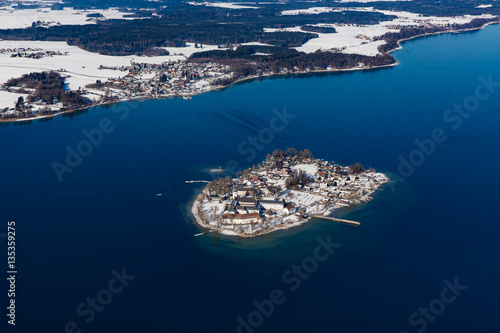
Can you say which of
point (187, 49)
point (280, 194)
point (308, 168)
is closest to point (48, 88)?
point (187, 49)

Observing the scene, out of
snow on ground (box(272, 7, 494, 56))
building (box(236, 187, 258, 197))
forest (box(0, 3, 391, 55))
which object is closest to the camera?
building (box(236, 187, 258, 197))

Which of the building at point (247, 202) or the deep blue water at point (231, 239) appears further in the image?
the building at point (247, 202)

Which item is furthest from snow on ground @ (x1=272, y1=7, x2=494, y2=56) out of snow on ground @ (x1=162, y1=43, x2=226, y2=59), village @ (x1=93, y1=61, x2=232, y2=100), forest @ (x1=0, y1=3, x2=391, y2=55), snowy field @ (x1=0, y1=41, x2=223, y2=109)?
village @ (x1=93, y1=61, x2=232, y2=100)

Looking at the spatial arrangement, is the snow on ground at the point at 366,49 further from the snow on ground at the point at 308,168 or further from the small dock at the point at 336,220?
the small dock at the point at 336,220

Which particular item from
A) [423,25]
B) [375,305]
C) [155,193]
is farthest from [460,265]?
[423,25]

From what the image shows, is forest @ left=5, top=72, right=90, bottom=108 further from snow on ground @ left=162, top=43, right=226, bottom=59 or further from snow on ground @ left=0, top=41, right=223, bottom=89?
snow on ground @ left=162, top=43, right=226, bottom=59

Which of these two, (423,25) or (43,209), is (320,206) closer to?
(43,209)

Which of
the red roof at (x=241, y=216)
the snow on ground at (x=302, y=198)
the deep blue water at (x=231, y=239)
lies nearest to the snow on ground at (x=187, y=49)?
the deep blue water at (x=231, y=239)
